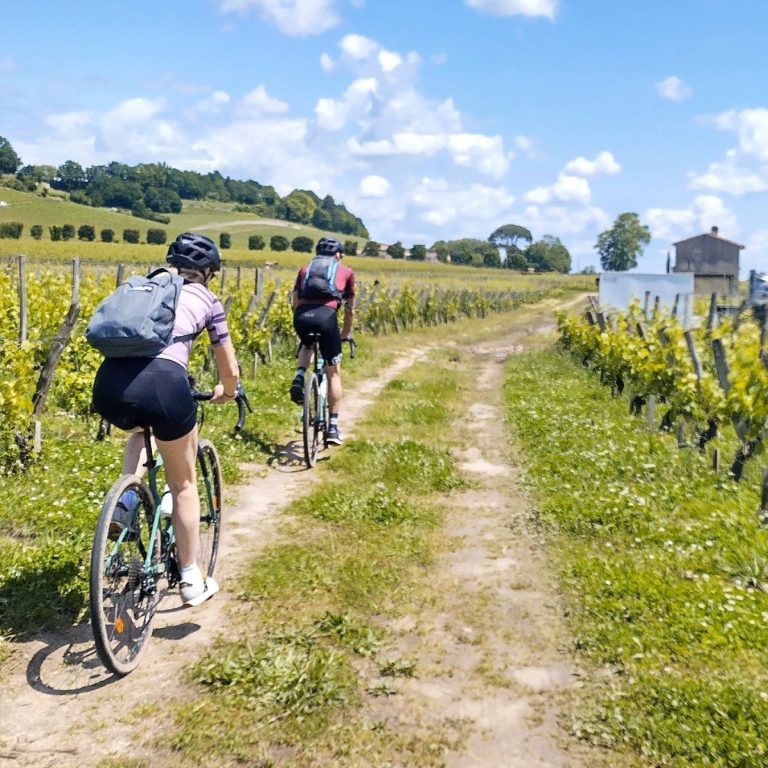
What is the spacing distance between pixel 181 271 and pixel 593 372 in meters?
14.7

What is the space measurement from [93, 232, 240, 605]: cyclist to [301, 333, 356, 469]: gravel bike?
141 inches

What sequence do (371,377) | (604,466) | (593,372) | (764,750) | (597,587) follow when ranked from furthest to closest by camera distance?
(593,372), (371,377), (604,466), (597,587), (764,750)

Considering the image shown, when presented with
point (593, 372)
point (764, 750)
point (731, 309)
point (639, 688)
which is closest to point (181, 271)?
point (639, 688)

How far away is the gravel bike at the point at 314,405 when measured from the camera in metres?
8.32

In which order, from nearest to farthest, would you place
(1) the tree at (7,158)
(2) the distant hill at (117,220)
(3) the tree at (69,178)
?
(2) the distant hill at (117,220)
(1) the tree at (7,158)
(3) the tree at (69,178)

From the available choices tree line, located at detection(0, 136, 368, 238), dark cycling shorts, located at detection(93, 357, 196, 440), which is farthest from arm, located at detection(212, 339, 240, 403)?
tree line, located at detection(0, 136, 368, 238)

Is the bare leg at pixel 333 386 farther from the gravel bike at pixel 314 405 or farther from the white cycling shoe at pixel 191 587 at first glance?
the white cycling shoe at pixel 191 587

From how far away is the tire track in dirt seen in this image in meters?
3.47

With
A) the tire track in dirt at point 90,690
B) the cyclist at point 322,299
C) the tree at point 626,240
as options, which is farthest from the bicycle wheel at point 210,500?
the tree at point 626,240

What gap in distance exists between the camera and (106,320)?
3.79 metres

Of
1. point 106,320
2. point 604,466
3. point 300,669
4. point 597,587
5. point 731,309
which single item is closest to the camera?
point 106,320

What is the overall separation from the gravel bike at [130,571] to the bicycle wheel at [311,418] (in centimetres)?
360

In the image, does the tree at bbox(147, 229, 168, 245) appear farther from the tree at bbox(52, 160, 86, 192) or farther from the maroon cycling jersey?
the maroon cycling jersey

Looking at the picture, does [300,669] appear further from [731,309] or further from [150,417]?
[731,309]
